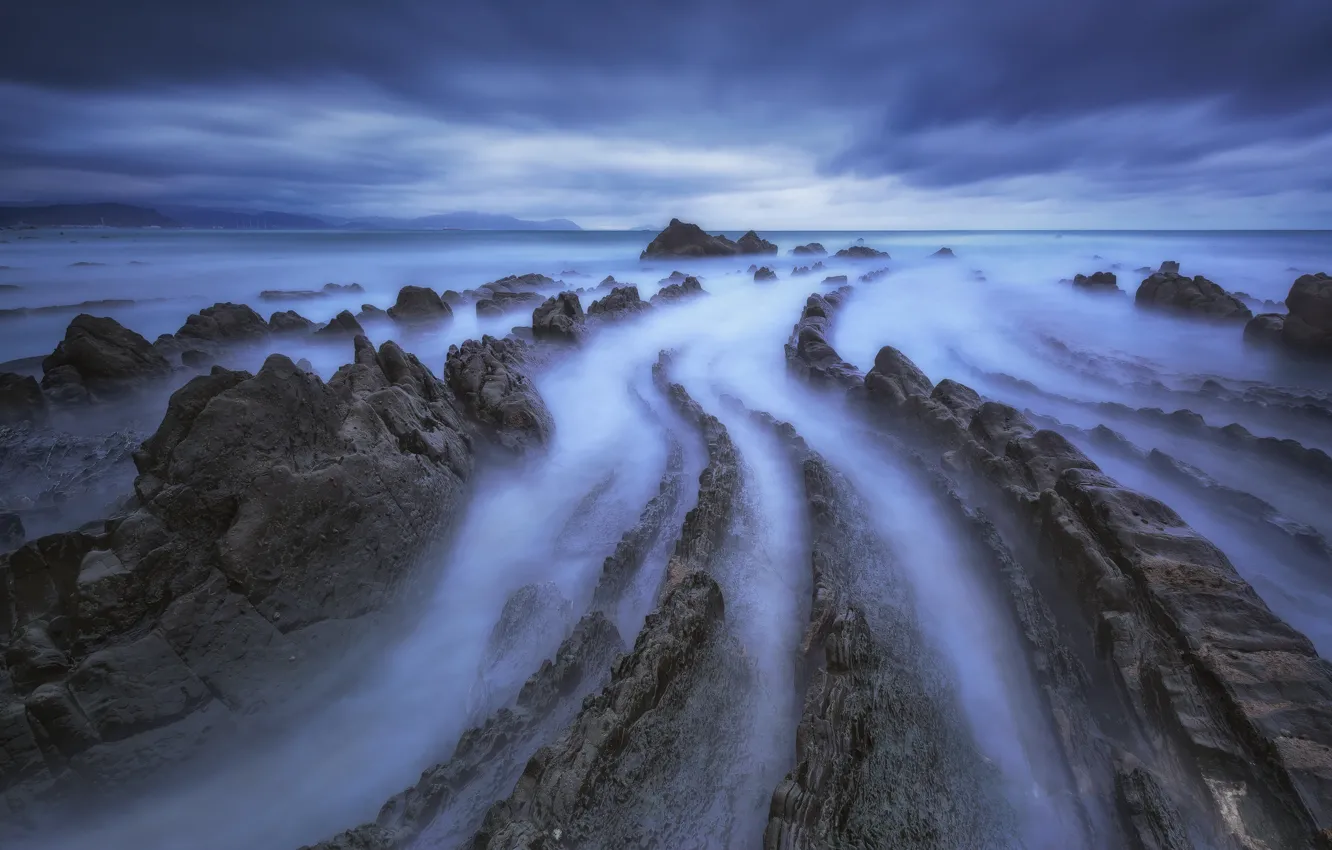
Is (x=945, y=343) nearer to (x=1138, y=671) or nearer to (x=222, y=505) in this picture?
(x=1138, y=671)

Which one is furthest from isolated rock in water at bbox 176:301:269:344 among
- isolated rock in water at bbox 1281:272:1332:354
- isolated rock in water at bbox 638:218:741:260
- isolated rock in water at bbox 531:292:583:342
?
isolated rock in water at bbox 638:218:741:260

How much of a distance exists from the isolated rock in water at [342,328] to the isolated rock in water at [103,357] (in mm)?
4179

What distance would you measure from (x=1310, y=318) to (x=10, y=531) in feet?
76.3

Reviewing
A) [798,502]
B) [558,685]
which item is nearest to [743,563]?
[798,502]

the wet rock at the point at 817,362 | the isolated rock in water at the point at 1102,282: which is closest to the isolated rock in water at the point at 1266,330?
the wet rock at the point at 817,362

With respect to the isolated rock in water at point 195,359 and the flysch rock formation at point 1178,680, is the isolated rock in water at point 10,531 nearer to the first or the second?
the isolated rock in water at point 195,359

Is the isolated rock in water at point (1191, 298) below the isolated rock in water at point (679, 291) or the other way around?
A: the other way around

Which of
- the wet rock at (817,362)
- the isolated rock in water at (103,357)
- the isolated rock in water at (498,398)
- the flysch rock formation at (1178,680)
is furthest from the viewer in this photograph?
the wet rock at (817,362)

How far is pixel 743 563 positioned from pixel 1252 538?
6.12 metres

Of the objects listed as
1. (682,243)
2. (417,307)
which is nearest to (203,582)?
(417,307)

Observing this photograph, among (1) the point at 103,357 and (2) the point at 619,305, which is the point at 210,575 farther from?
(2) the point at 619,305

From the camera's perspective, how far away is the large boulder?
3.84 metres

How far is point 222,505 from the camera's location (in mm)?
4766

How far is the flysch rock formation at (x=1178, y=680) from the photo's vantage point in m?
3.37
